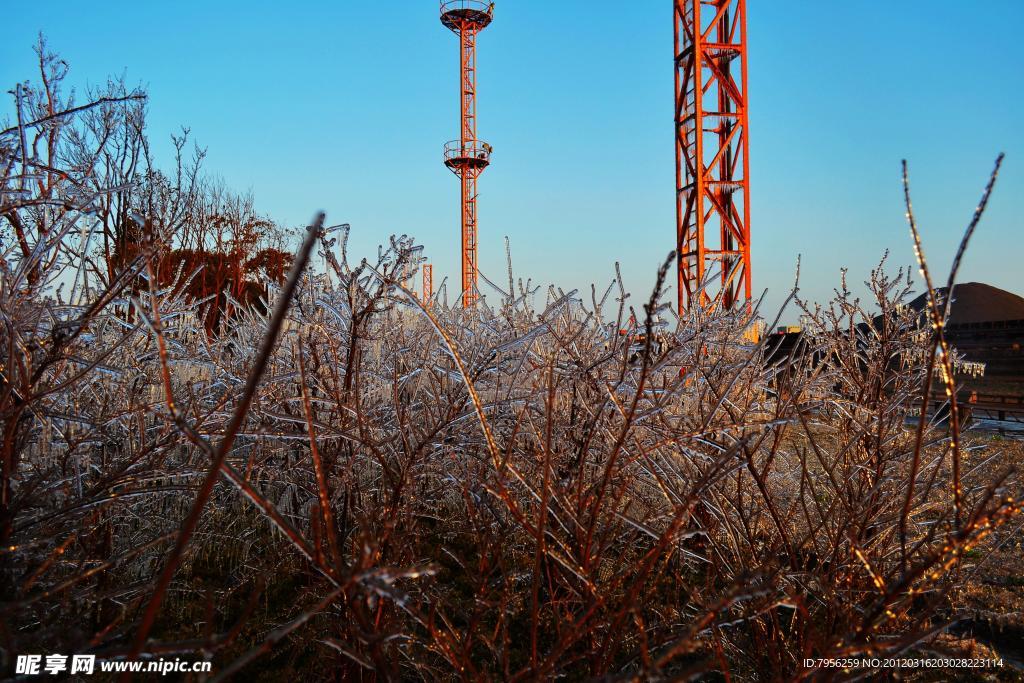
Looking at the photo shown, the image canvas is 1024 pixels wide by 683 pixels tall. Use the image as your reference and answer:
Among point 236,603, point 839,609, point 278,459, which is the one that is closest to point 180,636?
point 236,603

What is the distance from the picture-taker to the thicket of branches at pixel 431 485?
1.12 metres

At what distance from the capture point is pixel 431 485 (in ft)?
12.0

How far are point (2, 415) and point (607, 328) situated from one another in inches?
111

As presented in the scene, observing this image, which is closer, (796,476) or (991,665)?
(991,665)

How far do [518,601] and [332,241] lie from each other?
181cm

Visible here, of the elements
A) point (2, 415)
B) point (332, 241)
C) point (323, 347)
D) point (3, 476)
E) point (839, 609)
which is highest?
point (332, 241)

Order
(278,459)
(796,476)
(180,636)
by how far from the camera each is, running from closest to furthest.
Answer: (180,636), (278,459), (796,476)

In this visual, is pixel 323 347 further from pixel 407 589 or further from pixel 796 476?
pixel 796 476

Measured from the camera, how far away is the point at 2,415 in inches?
61.5

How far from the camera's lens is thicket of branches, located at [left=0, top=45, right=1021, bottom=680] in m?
1.12

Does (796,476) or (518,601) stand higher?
(796,476)

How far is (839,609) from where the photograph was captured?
1452 millimetres

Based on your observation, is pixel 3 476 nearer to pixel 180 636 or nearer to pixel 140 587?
pixel 140 587

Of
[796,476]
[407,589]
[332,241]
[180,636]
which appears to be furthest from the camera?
[796,476]
